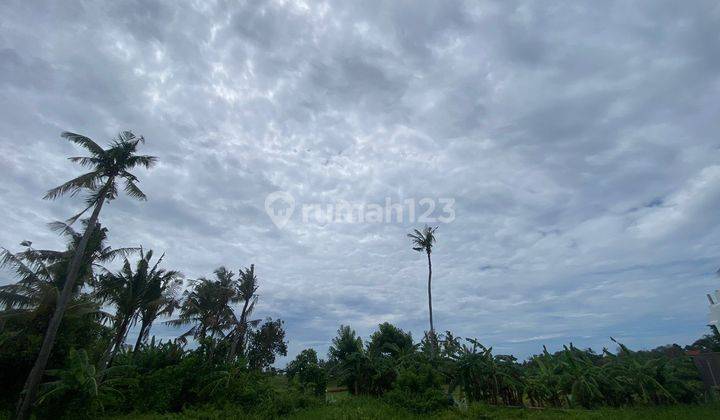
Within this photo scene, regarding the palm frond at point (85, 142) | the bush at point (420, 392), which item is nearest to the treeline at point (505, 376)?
the bush at point (420, 392)

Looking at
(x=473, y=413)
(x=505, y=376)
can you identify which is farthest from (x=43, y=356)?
(x=505, y=376)

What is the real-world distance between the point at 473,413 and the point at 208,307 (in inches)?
924

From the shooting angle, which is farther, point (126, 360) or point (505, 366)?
point (505, 366)

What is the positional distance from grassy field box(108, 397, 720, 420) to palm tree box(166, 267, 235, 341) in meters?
14.2

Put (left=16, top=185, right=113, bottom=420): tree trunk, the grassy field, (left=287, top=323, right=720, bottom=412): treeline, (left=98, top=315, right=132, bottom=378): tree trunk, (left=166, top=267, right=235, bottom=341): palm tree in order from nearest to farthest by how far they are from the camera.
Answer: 1. the grassy field
2. (left=16, top=185, right=113, bottom=420): tree trunk
3. (left=287, top=323, right=720, bottom=412): treeline
4. (left=98, top=315, right=132, bottom=378): tree trunk
5. (left=166, top=267, right=235, bottom=341): palm tree

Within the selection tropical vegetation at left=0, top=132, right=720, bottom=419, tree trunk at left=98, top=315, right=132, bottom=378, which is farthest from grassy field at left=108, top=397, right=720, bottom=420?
tree trunk at left=98, top=315, right=132, bottom=378

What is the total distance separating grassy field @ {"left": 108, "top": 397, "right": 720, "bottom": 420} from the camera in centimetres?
1441

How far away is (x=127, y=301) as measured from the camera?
76.2 feet

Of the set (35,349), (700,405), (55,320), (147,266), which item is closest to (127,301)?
(147,266)

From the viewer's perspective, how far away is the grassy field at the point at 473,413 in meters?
14.4

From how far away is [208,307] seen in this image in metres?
32.5

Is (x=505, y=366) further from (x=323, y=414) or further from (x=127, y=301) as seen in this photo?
(x=127, y=301)

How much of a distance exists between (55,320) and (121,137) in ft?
28.2

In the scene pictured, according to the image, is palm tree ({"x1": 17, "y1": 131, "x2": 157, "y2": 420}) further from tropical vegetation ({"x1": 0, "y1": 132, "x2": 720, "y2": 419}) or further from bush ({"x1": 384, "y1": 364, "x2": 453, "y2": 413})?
bush ({"x1": 384, "y1": 364, "x2": 453, "y2": 413})
